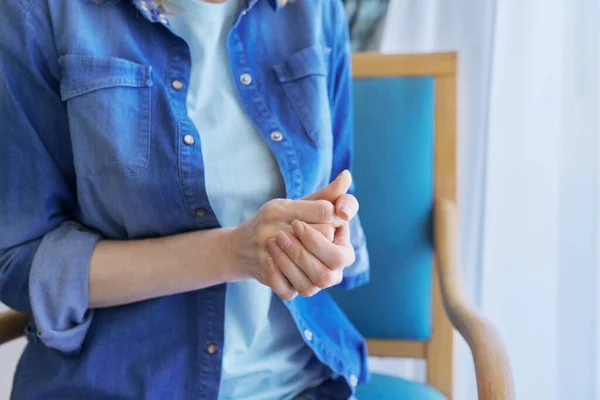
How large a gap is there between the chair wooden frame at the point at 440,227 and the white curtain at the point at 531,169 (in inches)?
2.0

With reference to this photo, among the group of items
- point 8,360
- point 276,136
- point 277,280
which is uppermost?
point 276,136

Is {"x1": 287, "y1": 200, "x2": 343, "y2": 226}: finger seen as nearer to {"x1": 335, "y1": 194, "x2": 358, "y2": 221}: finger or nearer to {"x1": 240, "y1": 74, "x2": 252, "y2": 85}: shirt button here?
{"x1": 335, "y1": 194, "x2": 358, "y2": 221}: finger

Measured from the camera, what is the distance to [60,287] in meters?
0.64

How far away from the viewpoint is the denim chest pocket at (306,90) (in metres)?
0.73

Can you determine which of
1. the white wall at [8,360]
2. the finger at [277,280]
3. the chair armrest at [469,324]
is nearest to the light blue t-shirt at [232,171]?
the finger at [277,280]

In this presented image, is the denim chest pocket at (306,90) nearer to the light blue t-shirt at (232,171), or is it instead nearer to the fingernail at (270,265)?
the light blue t-shirt at (232,171)

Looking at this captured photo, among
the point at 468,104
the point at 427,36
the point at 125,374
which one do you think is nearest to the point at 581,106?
the point at 468,104

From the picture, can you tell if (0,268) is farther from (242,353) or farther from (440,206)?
(440,206)

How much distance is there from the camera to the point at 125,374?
26.0 inches

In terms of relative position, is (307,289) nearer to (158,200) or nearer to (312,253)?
(312,253)

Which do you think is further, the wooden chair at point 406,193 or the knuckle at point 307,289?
the wooden chair at point 406,193

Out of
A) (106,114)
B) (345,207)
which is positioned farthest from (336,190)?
(106,114)

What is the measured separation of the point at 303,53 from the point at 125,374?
1.34 feet

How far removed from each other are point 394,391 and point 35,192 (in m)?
0.53
